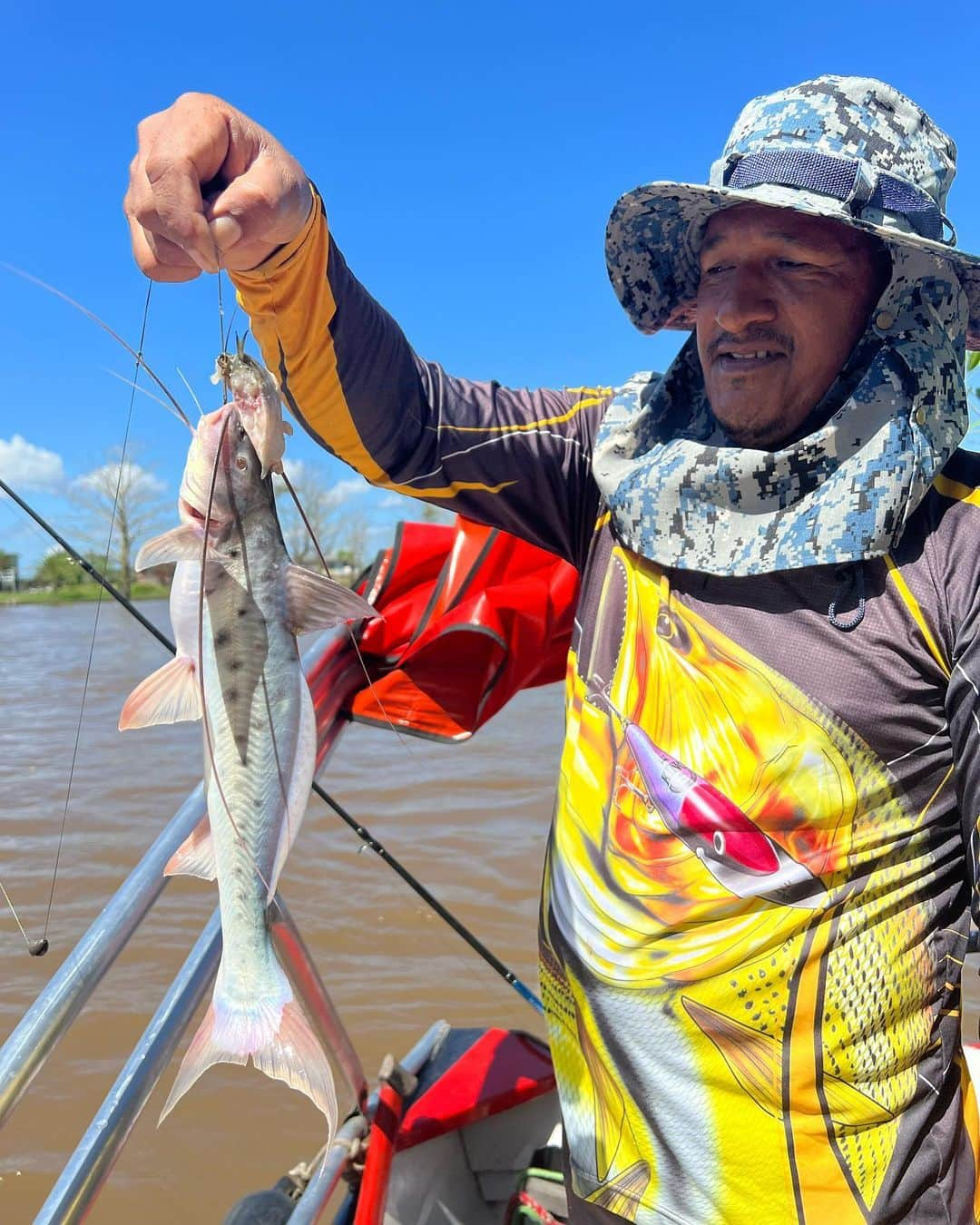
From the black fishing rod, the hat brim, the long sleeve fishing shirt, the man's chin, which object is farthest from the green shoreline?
the hat brim

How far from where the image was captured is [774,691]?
1.65m

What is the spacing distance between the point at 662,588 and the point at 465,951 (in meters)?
4.31

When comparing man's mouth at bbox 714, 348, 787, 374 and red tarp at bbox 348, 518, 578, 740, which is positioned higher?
man's mouth at bbox 714, 348, 787, 374

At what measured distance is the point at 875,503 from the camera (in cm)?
162

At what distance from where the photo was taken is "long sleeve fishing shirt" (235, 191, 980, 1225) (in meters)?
1.58

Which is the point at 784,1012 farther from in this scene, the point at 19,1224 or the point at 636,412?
the point at 19,1224

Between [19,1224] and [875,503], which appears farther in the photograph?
[19,1224]

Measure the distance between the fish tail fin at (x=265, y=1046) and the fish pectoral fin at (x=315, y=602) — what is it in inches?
23.1

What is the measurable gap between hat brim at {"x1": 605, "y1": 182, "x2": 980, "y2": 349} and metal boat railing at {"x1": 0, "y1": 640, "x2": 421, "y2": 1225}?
1.17 m

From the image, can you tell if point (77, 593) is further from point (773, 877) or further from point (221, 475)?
point (773, 877)

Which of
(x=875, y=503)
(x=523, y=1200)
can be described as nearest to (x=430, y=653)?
(x=875, y=503)

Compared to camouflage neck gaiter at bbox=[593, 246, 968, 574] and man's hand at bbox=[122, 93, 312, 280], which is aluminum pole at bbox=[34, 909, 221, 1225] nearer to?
camouflage neck gaiter at bbox=[593, 246, 968, 574]

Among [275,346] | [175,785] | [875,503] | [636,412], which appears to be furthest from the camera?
[175,785]

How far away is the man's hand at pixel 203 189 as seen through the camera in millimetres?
1274
